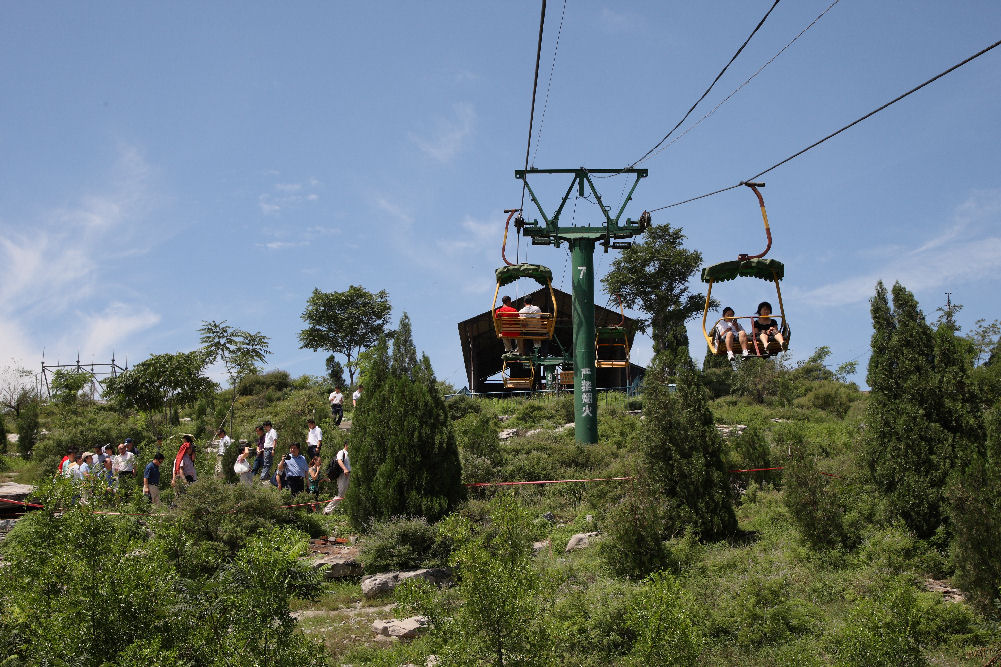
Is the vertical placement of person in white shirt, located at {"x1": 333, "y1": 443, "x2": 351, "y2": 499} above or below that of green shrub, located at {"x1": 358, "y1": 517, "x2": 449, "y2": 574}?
above

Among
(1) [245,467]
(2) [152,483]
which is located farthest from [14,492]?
(1) [245,467]

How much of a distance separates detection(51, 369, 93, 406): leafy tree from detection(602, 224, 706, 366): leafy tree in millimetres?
26214

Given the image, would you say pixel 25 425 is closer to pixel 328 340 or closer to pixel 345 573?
pixel 345 573

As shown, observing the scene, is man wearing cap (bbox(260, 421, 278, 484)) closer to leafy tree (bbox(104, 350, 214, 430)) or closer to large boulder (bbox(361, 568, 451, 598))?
large boulder (bbox(361, 568, 451, 598))

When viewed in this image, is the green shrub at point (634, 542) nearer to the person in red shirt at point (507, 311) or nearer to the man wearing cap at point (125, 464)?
the person in red shirt at point (507, 311)

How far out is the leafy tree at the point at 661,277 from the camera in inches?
1532

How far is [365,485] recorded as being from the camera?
12.3 m

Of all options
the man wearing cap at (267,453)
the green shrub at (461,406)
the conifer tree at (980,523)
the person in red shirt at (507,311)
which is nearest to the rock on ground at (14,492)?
→ the man wearing cap at (267,453)

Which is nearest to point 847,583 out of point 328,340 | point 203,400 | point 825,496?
point 825,496

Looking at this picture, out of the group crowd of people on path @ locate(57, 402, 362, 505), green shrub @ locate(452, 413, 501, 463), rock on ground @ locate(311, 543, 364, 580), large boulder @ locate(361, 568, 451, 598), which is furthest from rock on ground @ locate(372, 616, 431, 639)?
green shrub @ locate(452, 413, 501, 463)

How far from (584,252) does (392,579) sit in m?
11.0

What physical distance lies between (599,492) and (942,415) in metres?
5.73

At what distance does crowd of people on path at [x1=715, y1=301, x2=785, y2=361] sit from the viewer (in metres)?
12.2

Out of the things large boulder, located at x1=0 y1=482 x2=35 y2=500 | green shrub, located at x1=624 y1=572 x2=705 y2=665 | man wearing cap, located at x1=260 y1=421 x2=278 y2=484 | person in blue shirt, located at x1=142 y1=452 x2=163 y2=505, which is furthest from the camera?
man wearing cap, located at x1=260 y1=421 x2=278 y2=484
